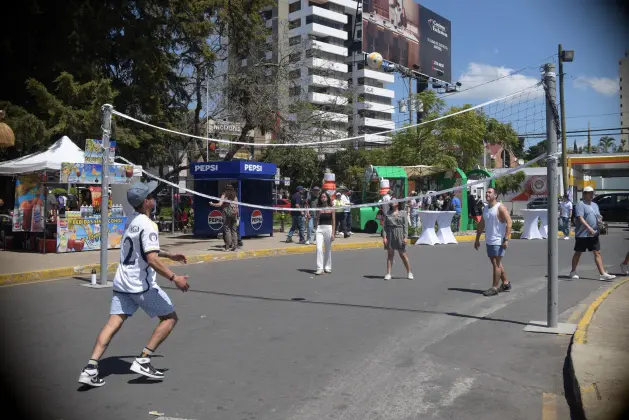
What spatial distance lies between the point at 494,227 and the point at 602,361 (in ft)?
14.8

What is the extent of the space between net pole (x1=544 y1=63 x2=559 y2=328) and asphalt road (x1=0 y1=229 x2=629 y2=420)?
0.50 meters

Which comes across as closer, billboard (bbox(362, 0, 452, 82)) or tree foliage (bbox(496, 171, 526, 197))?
tree foliage (bbox(496, 171, 526, 197))

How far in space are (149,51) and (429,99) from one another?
853 inches

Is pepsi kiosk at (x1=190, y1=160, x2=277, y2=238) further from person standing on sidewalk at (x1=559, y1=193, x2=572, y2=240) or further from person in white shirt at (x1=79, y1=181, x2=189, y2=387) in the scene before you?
person in white shirt at (x1=79, y1=181, x2=189, y2=387)

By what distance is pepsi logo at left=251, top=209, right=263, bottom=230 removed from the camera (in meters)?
21.0

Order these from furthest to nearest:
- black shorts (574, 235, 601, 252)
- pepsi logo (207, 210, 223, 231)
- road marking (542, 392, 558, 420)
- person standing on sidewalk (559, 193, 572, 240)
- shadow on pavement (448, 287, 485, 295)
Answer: person standing on sidewalk (559, 193, 572, 240)
pepsi logo (207, 210, 223, 231)
black shorts (574, 235, 601, 252)
shadow on pavement (448, 287, 485, 295)
road marking (542, 392, 558, 420)

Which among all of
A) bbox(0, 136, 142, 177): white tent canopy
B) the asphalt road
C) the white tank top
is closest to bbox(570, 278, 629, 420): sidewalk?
the asphalt road

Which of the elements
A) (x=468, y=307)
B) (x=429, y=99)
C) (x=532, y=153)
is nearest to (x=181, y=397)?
(x=468, y=307)

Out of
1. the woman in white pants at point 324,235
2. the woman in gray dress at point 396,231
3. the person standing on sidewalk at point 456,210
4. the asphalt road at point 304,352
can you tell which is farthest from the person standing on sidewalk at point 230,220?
the person standing on sidewalk at point 456,210

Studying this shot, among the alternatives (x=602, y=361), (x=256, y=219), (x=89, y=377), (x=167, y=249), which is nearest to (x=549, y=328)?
(x=602, y=361)

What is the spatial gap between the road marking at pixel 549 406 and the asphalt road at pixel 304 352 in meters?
0.04

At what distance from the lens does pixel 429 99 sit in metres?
38.6

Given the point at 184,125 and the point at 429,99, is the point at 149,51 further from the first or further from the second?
the point at 429,99

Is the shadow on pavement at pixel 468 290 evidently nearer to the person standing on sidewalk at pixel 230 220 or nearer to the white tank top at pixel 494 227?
the white tank top at pixel 494 227
